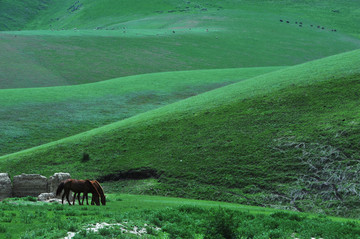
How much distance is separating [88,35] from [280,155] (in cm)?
12082

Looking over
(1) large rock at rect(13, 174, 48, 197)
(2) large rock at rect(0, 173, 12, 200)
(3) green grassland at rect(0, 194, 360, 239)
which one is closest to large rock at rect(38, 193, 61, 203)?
(1) large rock at rect(13, 174, 48, 197)

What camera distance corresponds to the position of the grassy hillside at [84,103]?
58.7 meters

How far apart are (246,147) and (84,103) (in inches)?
1743

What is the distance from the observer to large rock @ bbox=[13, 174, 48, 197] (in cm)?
3006

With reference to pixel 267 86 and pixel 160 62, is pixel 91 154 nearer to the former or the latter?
pixel 267 86

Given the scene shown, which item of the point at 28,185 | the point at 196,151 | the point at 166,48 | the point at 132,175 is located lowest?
the point at 132,175

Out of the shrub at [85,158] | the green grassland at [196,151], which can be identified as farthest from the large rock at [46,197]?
the shrub at [85,158]

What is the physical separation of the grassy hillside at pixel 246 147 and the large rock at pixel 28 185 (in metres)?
7.50

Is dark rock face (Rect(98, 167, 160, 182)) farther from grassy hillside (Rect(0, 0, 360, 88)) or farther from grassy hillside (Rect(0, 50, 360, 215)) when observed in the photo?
grassy hillside (Rect(0, 0, 360, 88))

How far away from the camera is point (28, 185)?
3031 cm

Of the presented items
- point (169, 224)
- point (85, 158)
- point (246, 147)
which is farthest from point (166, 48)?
point (169, 224)

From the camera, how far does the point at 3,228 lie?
13.4 m

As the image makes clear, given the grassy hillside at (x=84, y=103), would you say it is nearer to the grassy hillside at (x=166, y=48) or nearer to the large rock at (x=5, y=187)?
the grassy hillside at (x=166, y=48)

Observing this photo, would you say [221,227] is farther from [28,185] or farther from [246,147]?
[246,147]
